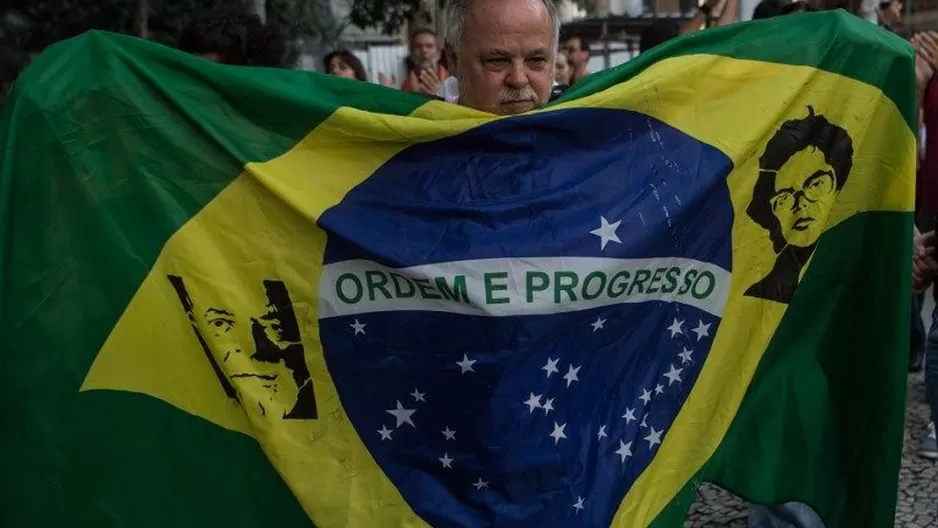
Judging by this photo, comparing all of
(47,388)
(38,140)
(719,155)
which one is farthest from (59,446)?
(719,155)

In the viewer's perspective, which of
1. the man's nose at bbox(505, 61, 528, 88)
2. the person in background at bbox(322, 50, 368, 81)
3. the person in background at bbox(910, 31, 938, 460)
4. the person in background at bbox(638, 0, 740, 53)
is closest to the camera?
the man's nose at bbox(505, 61, 528, 88)

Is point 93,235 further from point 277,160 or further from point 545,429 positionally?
point 545,429

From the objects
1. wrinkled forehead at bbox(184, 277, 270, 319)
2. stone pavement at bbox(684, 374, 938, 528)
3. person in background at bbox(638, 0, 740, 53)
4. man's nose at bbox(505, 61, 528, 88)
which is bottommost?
stone pavement at bbox(684, 374, 938, 528)

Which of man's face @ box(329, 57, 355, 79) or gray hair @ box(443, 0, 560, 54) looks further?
man's face @ box(329, 57, 355, 79)

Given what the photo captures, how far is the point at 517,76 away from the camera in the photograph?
2637mm

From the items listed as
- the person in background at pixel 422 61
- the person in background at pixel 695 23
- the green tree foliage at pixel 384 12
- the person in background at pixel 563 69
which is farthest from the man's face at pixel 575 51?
the green tree foliage at pixel 384 12

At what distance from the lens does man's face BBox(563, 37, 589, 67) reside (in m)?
7.06

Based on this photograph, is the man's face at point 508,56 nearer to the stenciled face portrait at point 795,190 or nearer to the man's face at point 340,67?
the stenciled face portrait at point 795,190

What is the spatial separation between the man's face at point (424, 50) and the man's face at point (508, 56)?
4060mm

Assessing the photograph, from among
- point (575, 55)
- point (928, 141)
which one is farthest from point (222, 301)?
point (575, 55)

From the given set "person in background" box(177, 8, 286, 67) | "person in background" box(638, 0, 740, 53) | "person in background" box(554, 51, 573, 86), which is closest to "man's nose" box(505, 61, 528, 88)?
"person in background" box(177, 8, 286, 67)

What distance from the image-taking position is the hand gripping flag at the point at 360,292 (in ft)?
7.97

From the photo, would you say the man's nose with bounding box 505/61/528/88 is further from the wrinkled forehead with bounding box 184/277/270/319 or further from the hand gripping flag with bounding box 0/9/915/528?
the wrinkled forehead with bounding box 184/277/270/319

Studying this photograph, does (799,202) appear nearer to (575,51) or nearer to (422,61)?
(422,61)
